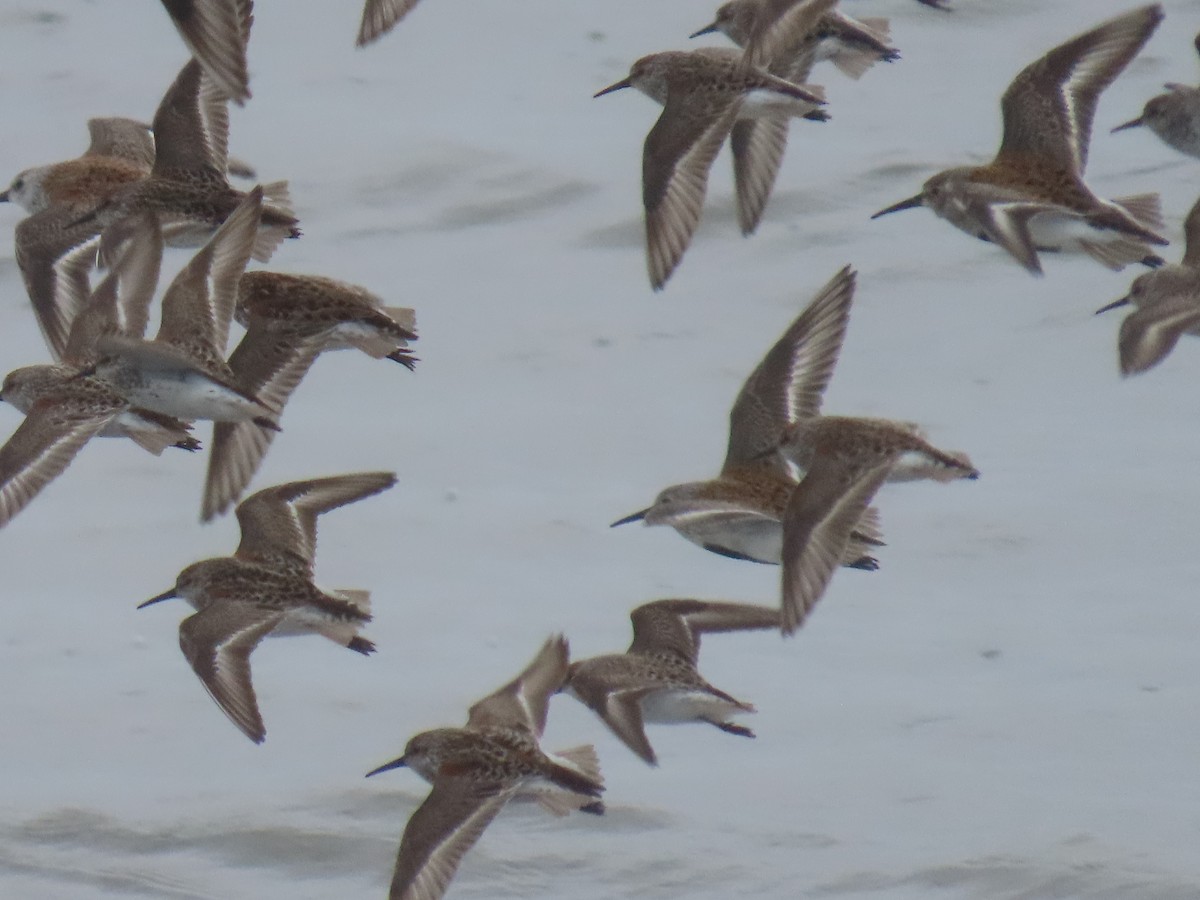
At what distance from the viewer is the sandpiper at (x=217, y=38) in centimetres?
345

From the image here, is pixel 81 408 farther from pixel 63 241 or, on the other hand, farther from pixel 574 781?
pixel 574 781

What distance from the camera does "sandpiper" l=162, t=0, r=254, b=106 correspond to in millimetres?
3451

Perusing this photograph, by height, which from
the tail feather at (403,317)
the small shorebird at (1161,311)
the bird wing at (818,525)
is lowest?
the bird wing at (818,525)

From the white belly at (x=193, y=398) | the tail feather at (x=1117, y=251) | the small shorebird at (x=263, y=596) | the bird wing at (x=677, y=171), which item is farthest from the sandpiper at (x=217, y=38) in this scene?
the tail feather at (x=1117, y=251)

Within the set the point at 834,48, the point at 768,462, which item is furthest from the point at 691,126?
the point at 768,462

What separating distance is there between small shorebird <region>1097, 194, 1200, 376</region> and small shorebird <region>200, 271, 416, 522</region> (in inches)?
47.4

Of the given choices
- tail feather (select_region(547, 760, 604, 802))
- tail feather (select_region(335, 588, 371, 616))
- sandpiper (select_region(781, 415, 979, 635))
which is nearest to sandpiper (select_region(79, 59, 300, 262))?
tail feather (select_region(335, 588, 371, 616))

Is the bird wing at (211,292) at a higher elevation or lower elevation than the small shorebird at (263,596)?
higher

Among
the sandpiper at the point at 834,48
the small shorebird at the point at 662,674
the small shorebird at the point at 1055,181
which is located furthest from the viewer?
the sandpiper at the point at 834,48

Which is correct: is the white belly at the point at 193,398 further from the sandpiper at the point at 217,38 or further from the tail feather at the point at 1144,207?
the tail feather at the point at 1144,207

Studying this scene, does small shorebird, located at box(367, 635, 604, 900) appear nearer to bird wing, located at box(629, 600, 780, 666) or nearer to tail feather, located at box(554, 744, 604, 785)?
tail feather, located at box(554, 744, 604, 785)

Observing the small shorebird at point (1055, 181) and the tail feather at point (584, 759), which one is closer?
the tail feather at point (584, 759)

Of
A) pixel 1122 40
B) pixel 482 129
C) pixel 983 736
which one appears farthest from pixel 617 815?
pixel 482 129

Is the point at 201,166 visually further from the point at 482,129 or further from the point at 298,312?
the point at 482,129
